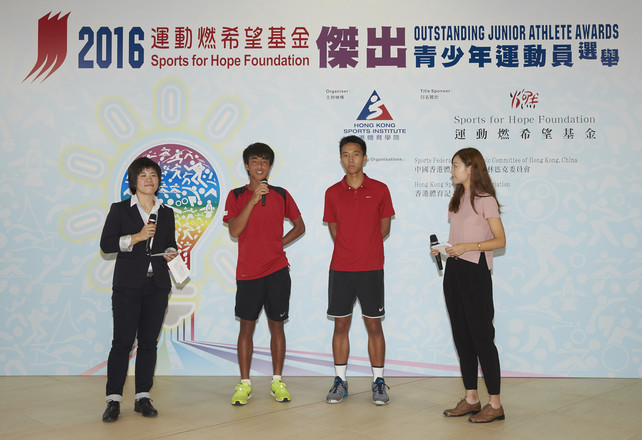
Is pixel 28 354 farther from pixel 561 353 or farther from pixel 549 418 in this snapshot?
pixel 561 353

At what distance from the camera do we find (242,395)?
3451mm

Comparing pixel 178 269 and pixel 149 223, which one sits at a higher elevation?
pixel 149 223

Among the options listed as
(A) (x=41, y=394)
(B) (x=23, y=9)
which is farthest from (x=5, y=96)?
(A) (x=41, y=394)

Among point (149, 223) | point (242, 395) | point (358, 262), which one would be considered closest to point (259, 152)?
point (149, 223)

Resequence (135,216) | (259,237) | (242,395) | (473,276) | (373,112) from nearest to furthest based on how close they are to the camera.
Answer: (473,276) → (135,216) → (242,395) → (259,237) → (373,112)

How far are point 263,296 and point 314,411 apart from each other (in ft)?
2.55

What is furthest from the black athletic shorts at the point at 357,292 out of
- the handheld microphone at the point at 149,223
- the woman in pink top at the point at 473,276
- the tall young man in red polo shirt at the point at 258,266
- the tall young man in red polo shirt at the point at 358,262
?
the handheld microphone at the point at 149,223

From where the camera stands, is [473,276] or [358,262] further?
[358,262]

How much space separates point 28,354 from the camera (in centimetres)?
423

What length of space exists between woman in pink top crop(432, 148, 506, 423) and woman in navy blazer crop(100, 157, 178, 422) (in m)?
1.68

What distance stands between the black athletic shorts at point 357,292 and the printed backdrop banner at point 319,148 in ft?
2.02

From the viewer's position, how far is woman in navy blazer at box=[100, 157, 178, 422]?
3176 millimetres

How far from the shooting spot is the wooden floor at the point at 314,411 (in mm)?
2932

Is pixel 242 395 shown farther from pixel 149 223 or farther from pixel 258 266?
pixel 149 223
